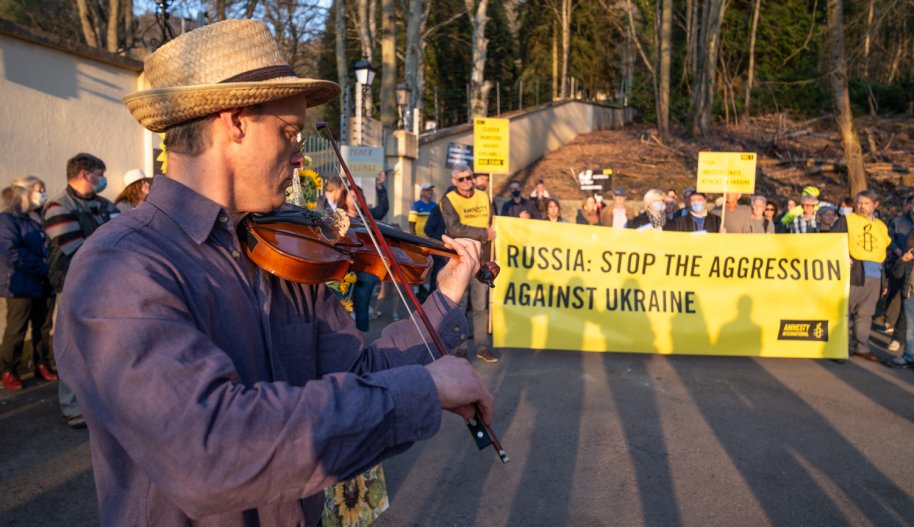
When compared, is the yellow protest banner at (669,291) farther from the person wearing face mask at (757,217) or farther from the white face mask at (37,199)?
the white face mask at (37,199)

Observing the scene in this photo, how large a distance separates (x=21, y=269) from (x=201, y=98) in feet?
17.0

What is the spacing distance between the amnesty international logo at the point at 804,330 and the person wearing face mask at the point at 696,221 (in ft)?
6.38

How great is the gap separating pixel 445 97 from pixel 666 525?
3123 cm

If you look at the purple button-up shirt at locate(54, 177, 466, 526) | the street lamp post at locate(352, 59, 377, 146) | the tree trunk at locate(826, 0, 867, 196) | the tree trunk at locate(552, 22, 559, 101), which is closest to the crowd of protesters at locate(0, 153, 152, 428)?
the purple button-up shirt at locate(54, 177, 466, 526)

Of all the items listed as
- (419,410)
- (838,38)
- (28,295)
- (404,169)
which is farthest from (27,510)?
(838,38)

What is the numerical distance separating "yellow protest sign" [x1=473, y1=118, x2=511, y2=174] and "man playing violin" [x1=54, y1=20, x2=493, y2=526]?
9803 millimetres

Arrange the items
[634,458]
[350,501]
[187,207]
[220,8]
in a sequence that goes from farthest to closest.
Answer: [220,8], [634,458], [350,501], [187,207]

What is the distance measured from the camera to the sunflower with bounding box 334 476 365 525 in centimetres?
238

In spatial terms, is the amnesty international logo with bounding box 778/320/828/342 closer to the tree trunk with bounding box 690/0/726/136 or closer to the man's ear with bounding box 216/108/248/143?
the man's ear with bounding box 216/108/248/143

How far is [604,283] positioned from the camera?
24.4ft

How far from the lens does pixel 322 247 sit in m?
1.76

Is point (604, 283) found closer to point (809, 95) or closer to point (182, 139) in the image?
point (182, 139)

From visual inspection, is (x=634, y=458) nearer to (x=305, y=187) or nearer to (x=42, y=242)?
(x=305, y=187)

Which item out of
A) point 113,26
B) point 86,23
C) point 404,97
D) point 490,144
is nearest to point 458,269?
point 490,144
